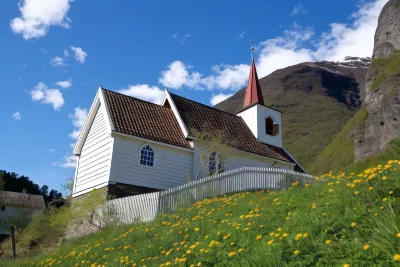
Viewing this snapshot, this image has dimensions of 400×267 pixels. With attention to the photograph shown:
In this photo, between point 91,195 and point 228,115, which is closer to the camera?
point 91,195

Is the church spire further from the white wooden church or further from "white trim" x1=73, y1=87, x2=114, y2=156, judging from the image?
"white trim" x1=73, y1=87, x2=114, y2=156

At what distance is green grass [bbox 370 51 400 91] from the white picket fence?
194ft

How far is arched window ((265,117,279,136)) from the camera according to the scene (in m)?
29.5

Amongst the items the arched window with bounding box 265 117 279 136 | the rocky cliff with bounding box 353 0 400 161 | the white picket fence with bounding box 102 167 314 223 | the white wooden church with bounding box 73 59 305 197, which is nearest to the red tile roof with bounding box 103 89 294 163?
the white wooden church with bounding box 73 59 305 197

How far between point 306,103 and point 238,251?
15151cm

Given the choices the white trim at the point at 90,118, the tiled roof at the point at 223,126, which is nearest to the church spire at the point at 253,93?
the tiled roof at the point at 223,126

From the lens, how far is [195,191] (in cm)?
1590

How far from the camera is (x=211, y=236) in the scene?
6758mm

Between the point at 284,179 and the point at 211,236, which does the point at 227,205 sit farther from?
the point at 284,179

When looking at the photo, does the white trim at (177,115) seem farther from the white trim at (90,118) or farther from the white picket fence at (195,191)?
the white picket fence at (195,191)

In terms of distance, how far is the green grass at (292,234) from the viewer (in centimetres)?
453

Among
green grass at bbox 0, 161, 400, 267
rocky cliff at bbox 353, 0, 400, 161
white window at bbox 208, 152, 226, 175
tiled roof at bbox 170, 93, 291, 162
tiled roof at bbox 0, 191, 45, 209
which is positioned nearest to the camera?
green grass at bbox 0, 161, 400, 267

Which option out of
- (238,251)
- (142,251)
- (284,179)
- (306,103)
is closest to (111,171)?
(284,179)

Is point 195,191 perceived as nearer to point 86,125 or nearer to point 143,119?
point 143,119
